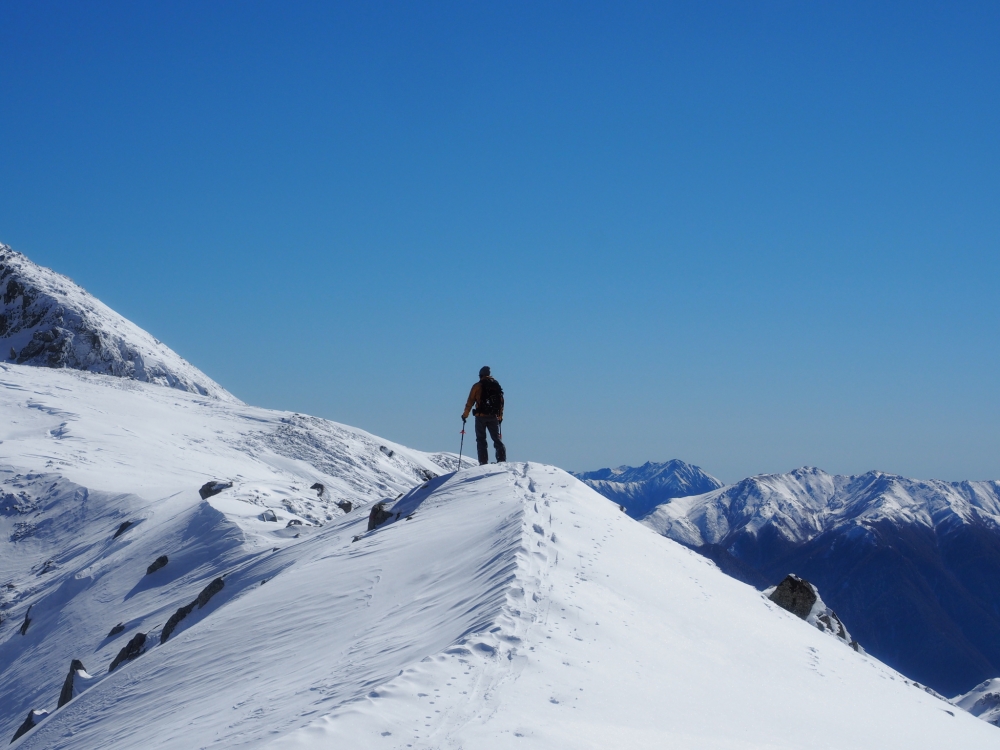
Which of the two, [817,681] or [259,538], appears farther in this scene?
[259,538]

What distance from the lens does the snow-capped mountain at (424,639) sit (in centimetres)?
759

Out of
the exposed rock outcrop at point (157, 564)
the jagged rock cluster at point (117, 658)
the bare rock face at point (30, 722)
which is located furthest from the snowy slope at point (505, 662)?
the exposed rock outcrop at point (157, 564)

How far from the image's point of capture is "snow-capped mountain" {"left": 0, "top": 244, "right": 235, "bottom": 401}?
8275cm

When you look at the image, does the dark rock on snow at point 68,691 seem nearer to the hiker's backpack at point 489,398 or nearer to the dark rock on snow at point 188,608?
the dark rock on snow at point 188,608

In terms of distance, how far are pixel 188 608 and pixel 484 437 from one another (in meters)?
8.56

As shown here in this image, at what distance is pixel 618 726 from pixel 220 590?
14108 mm

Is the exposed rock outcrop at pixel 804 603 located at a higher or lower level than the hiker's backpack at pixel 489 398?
lower

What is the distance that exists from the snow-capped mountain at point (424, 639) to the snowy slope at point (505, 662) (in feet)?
0.14

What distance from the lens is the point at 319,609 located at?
41.8 ft

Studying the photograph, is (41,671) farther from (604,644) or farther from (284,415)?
(284,415)

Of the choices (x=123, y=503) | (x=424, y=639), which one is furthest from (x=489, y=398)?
(x=123, y=503)

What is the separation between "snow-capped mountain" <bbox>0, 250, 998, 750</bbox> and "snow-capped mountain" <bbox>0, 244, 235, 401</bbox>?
5872 centimetres

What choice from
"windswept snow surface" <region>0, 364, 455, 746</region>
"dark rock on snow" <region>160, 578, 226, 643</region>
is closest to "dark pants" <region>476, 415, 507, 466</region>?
"windswept snow surface" <region>0, 364, 455, 746</region>

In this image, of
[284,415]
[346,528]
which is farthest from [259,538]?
[284,415]
